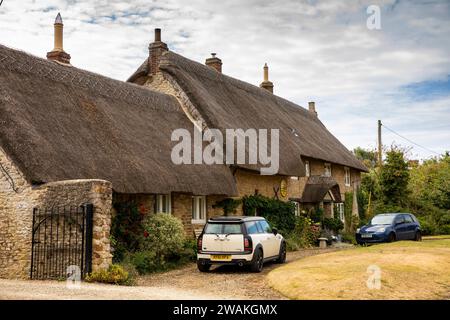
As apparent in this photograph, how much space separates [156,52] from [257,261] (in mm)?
13853

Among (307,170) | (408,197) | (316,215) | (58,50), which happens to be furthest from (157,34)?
(408,197)

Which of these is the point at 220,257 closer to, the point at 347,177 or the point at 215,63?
the point at 215,63

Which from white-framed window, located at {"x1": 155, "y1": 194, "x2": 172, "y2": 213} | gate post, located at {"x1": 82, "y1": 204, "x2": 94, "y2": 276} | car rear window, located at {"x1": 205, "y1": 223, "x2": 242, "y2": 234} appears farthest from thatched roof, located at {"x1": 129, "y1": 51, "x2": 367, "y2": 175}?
gate post, located at {"x1": 82, "y1": 204, "x2": 94, "y2": 276}

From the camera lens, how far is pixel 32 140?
14.8m

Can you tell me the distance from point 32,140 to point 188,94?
423 inches

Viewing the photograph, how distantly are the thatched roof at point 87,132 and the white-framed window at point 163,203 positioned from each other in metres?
1.02

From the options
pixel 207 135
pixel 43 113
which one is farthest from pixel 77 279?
pixel 207 135

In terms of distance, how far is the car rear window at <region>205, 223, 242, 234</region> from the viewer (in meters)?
15.8

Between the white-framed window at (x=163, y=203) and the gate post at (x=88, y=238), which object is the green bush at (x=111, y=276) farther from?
the white-framed window at (x=163, y=203)

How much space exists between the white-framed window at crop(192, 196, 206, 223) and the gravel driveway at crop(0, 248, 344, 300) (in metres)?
4.57

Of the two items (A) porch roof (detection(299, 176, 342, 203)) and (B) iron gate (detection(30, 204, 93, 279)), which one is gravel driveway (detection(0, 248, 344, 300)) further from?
(A) porch roof (detection(299, 176, 342, 203))

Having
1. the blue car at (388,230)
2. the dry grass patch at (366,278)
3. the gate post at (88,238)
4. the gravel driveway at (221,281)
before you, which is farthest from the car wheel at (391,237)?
the gate post at (88,238)

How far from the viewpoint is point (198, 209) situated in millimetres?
21391
